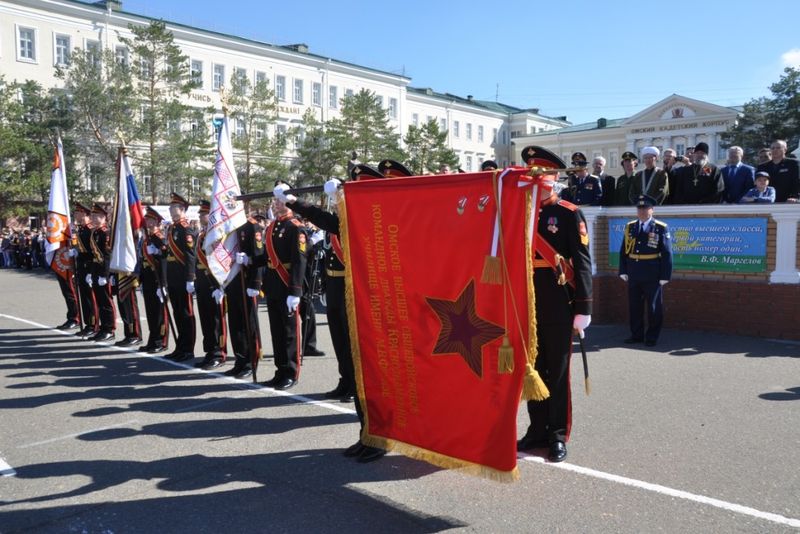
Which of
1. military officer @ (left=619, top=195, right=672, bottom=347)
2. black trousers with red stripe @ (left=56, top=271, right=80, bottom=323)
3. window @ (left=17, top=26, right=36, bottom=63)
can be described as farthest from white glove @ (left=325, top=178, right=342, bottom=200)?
window @ (left=17, top=26, right=36, bottom=63)

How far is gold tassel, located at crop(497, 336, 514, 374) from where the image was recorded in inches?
143

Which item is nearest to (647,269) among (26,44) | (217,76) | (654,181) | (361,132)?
(654,181)

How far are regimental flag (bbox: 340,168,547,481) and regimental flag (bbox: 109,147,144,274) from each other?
233 inches

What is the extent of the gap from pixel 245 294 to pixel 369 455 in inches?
135

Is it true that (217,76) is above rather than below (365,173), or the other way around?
above

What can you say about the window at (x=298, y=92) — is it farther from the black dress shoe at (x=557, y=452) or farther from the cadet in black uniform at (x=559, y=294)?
the black dress shoe at (x=557, y=452)

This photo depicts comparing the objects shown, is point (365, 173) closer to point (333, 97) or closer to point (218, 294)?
point (218, 294)

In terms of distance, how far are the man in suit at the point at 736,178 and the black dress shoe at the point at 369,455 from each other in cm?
779

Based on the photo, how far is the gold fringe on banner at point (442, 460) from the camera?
368cm

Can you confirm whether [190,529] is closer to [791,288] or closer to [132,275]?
[132,275]

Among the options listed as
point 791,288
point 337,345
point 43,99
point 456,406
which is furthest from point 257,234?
point 43,99

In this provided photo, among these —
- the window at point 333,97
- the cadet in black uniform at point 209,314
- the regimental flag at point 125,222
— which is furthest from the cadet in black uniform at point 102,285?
the window at point 333,97

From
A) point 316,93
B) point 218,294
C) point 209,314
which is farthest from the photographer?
point 316,93

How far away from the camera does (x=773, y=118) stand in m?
49.2
